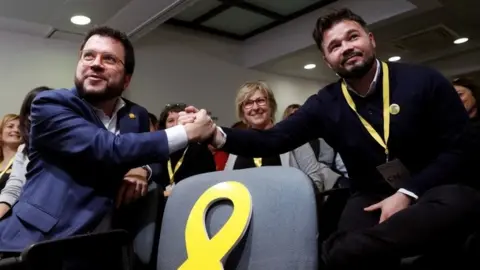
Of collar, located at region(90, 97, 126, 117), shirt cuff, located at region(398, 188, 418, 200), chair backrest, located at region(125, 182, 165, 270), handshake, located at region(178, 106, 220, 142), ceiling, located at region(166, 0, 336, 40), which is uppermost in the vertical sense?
ceiling, located at region(166, 0, 336, 40)

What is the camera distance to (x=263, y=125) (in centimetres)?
284

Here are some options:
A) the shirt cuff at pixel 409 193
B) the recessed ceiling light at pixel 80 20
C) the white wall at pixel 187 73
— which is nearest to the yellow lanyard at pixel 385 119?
the shirt cuff at pixel 409 193

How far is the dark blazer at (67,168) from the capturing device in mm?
1257

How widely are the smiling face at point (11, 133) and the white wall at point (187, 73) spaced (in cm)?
185

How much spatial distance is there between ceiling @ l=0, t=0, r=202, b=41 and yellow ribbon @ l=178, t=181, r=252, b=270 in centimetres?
299

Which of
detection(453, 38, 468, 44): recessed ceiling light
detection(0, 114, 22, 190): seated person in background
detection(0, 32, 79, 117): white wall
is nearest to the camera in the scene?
detection(0, 114, 22, 190): seated person in background

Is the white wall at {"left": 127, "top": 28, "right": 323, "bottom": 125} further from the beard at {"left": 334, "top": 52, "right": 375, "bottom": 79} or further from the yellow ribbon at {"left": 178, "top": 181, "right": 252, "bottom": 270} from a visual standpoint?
the yellow ribbon at {"left": 178, "top": 181, "right": 252, "bottom": 270}

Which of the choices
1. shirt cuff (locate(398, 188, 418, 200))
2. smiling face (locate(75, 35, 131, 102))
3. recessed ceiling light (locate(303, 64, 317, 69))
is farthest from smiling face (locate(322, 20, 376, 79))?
recessed ceiling light (locate(303, 64, 317, 69))

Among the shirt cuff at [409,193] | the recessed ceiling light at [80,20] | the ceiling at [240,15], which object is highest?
A: the ceiling at [240,15]

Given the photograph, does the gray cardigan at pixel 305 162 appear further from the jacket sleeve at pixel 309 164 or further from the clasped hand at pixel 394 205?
the clasped hand at pixel 394 205

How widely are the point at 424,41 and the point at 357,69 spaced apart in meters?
4.75

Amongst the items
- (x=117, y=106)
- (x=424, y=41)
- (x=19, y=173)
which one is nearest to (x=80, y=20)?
(x=19, y=173)

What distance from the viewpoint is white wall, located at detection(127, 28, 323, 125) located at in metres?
5.13

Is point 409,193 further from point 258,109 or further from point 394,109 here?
point 258,109
